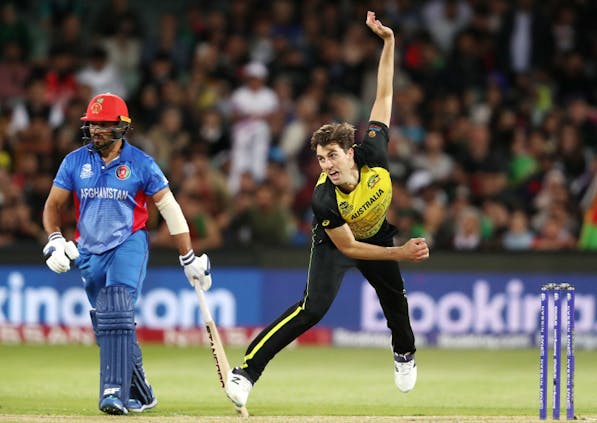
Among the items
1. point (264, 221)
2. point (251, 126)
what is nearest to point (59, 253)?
point (264, 221)

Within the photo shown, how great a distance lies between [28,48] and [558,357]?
11.8 m

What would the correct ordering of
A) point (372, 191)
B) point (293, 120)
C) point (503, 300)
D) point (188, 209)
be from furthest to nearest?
point (293, 120), point (188, 209), point (503, 300), point (372, 191)

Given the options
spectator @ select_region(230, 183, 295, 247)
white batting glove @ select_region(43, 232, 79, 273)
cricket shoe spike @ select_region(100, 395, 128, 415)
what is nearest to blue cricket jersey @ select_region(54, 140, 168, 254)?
white batting glove @ select_region(43, 232, 79, 273)

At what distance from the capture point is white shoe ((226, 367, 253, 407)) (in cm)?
841

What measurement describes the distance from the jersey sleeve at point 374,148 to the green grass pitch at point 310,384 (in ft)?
5.85

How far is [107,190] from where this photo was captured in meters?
8.87

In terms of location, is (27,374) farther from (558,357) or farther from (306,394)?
(558,357)

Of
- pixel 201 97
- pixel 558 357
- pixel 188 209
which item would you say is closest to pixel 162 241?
pixel 188 209

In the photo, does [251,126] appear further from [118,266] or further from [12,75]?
[118,266]

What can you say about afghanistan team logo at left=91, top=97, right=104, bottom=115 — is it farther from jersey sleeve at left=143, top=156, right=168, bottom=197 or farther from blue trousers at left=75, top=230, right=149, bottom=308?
blue trousers at left=75, top=230, right=149, bottom=308

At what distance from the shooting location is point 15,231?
15.1 m

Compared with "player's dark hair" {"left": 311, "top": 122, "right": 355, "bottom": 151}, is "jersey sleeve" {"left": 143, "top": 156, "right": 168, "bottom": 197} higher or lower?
Result: lower

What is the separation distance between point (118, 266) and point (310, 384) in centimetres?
302

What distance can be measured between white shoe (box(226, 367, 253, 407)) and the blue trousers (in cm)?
100
